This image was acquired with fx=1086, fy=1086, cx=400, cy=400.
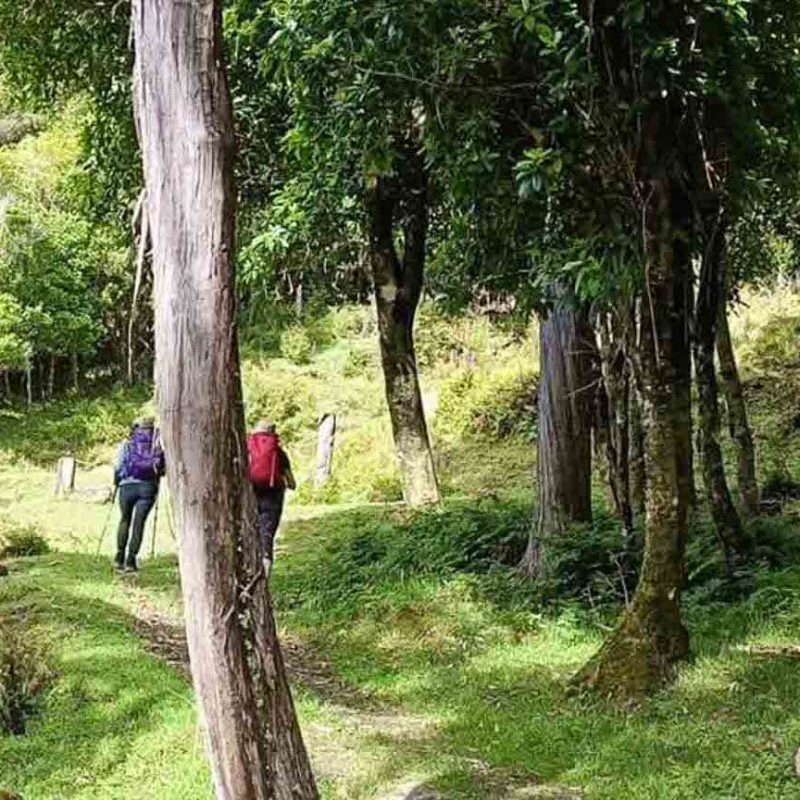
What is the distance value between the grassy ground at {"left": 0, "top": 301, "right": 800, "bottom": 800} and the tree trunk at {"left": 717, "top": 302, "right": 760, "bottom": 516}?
3.69 feet

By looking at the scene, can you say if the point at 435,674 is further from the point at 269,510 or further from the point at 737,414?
the point at 737,414

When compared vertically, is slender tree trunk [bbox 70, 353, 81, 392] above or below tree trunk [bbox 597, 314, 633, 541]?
above

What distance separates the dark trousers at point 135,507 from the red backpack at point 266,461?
196 centimetres

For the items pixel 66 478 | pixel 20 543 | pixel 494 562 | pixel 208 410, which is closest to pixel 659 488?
pixel 208 410

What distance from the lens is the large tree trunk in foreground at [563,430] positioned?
9.66 m

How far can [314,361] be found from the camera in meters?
28.7

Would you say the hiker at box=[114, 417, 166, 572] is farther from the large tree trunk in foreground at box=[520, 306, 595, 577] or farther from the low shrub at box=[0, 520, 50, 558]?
the large tree trunk in foreground at box=[520, 306, 595, 577]

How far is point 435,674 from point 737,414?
4.53m

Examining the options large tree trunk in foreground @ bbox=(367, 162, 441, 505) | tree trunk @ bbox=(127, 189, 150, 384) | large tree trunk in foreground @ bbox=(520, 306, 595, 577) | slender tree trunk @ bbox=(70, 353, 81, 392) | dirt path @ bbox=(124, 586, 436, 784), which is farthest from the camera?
slender tree trunk @ bbox=(70, 353, 81, 392)

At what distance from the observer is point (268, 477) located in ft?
33.4

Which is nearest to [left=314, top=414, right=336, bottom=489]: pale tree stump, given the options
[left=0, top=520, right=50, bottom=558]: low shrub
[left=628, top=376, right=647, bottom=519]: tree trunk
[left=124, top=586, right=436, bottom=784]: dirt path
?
[left=0, top=520, right=50, bottom=558]: low shrub

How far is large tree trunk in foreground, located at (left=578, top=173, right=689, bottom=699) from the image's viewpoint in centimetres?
627

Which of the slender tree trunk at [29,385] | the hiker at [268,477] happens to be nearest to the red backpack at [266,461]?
the hiker at [268,477]

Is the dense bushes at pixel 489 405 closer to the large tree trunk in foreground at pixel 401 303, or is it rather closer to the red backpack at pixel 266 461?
the large tree trunk in foreground at pixel 401 303
